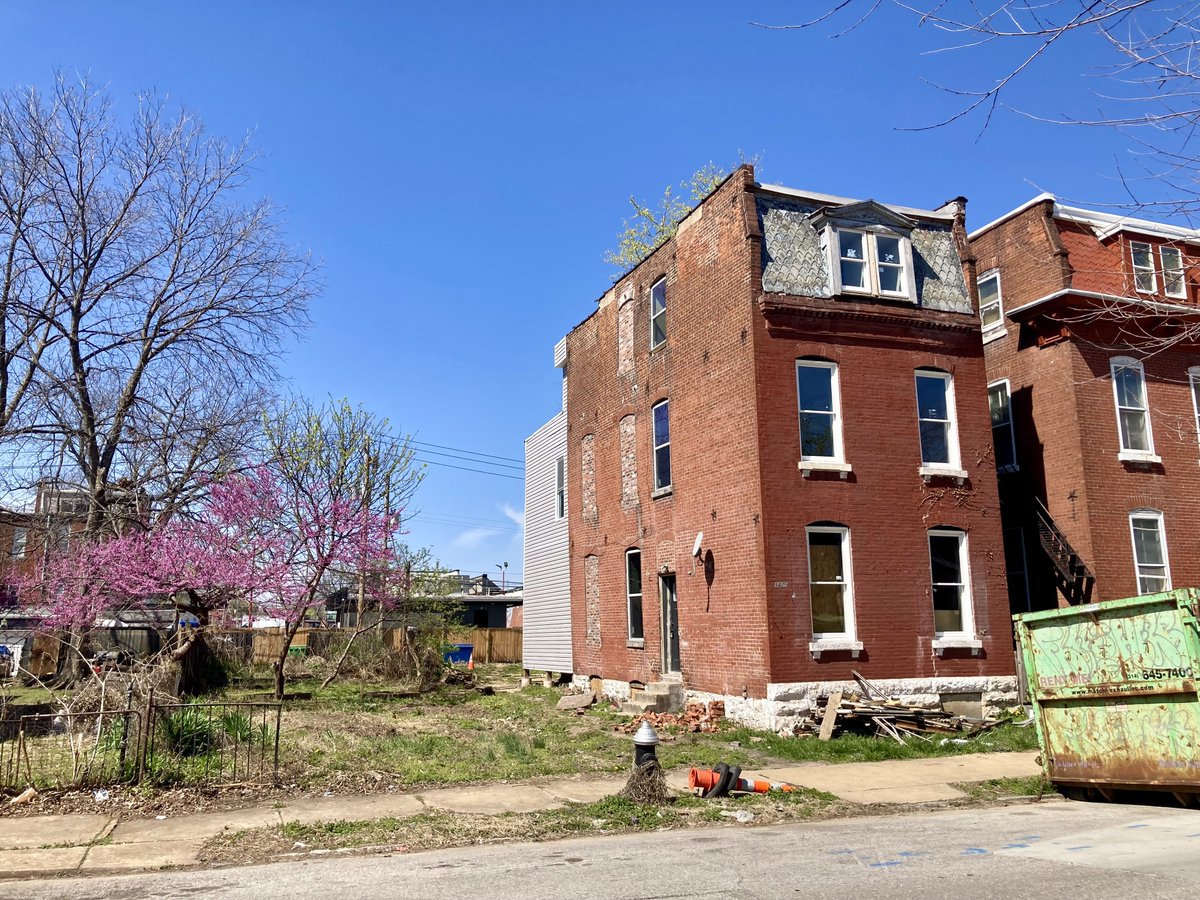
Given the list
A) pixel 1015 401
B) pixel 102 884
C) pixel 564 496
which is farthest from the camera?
pixel 564 496

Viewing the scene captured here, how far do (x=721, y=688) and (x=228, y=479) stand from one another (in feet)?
44.9

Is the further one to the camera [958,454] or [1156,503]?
[1156,503]

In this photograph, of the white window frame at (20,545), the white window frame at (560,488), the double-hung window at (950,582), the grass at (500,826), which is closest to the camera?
the grass at (500,826)

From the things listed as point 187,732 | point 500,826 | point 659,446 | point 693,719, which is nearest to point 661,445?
point 659,446

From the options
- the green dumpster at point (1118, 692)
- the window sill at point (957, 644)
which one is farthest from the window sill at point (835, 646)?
the green dumpster at point (1118, 692)

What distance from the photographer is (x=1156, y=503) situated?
20.4 m

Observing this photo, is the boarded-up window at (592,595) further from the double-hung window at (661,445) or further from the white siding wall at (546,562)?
the double-hung window at (661,445)

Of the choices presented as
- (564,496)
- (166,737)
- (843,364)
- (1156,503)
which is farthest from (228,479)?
(1156,503)

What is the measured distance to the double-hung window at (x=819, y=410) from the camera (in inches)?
694

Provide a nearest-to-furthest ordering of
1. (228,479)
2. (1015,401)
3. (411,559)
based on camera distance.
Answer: (1015,401), (228,479), (411,559)

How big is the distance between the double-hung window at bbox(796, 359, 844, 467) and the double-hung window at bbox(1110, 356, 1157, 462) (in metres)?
7.21

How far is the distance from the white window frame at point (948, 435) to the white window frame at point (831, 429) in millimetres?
1735

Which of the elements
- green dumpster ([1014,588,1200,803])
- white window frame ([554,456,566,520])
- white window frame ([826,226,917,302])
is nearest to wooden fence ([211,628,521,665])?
white window frame ([554,456,566,520])

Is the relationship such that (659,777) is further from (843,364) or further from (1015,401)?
(1015,401)
